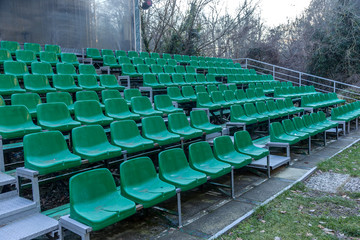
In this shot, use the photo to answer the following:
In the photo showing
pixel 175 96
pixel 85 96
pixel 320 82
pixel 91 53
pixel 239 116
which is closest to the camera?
pixel 85 96

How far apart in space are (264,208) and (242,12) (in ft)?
56.4

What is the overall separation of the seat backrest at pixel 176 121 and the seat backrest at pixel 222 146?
0.86m

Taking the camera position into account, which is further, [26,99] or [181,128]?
[181,128]

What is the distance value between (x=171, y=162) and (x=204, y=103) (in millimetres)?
3235

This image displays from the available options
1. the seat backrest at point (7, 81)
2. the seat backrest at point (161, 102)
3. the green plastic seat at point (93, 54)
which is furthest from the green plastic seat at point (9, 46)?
the seat backrest at point (161, 102)

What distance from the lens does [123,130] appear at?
417 centimetres

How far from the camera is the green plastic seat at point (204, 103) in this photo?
255 inches

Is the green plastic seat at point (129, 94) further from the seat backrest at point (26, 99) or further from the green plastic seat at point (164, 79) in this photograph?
the seat backrest at point (26, 99)

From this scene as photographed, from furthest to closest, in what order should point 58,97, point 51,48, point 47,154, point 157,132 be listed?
point 51,48
point 58,97
point 157,132
point 47,154

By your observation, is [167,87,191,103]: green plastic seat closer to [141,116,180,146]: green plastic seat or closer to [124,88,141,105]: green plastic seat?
[124,88,141,105]: green plastic seat

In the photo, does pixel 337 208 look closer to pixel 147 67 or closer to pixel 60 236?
pixel 60 236

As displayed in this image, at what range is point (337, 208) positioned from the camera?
3.45 meters

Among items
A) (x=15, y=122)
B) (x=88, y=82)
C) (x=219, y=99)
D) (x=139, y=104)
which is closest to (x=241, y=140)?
(x=139, y=104)

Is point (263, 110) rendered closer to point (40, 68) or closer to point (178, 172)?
point (178, 172)
